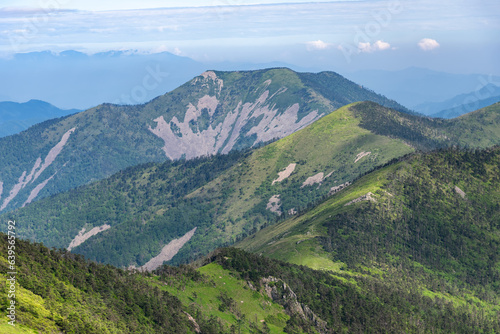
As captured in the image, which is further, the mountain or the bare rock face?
the bare rock face

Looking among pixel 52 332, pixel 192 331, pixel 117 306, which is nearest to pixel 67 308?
pixel 52 332

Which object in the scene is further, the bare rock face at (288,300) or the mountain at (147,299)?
the bare rock face at (288,300)

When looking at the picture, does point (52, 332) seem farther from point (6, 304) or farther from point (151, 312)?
point (151, 312)

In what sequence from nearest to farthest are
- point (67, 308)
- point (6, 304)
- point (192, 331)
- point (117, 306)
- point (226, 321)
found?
point (6, 304) → point (67, 308) → point (117, 306) → point (192, 331) → point (226, 321)

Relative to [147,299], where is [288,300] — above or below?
below

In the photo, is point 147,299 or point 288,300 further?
point 288,300

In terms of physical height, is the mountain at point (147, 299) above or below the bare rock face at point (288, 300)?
above

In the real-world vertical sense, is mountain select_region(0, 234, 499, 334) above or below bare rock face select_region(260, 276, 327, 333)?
above

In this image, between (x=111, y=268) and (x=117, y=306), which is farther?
(x=111, y=268)
